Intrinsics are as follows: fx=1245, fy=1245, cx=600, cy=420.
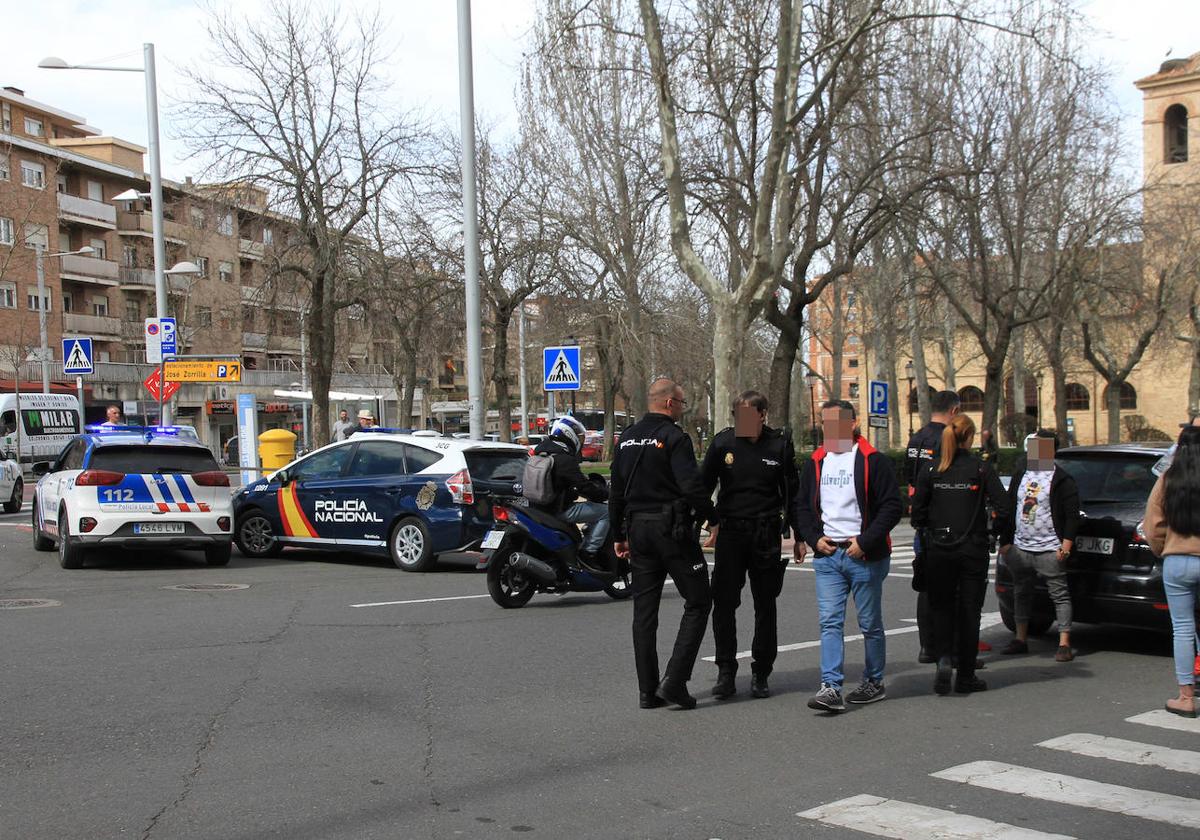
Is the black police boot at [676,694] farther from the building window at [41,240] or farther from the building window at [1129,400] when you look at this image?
the building window at [1129,400]

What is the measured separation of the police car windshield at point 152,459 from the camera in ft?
47.7

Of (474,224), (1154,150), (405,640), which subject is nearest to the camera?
(405,640)

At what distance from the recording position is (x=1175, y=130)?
212 feet

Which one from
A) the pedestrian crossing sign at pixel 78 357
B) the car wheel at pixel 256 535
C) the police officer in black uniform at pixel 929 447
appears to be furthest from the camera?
the pedestrian crossing sign at pixel 78 357

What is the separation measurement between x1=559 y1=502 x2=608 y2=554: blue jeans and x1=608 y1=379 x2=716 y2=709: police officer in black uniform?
428 cm

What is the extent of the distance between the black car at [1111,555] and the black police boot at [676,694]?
3.44 meters

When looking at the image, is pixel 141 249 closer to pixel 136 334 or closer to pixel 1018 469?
pixel 136 334

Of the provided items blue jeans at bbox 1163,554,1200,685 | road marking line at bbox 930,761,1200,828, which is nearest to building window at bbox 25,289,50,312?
blue jeans at bbox 1163,554,1200,685

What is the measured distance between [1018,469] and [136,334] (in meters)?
62.8

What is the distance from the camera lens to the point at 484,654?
9055 millimetres

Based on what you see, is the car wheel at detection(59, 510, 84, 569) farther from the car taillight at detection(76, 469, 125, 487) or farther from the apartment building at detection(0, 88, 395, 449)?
the apartment building at detection(0, 88, 395, 449)

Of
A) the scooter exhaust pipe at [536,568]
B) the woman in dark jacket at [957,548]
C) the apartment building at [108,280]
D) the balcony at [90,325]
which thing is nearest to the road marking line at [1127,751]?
the woman in dark jacket at [957,548]

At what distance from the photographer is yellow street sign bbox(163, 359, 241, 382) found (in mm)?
25500

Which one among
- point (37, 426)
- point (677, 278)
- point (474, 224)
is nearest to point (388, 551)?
point (474, 224)
